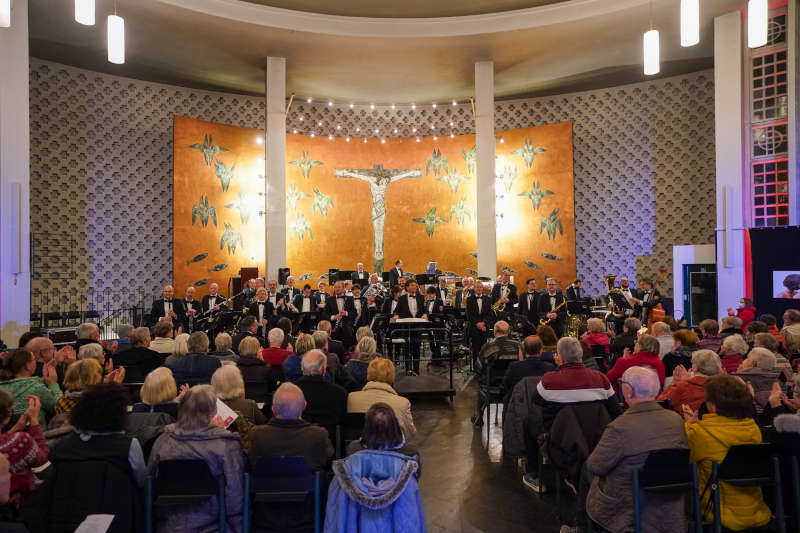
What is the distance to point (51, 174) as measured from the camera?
44.0ft

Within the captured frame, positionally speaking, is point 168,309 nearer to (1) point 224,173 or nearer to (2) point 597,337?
(1) point 224,173

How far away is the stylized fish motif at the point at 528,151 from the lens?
641 inches

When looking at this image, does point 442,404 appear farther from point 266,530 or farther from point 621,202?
point 621,202

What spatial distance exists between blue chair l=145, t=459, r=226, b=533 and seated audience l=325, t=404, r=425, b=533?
2.26 feet

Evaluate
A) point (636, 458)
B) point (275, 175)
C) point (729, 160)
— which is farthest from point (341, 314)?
point (729, 160)

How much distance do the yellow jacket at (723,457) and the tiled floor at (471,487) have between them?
1128 mm

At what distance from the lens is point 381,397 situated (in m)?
4.35

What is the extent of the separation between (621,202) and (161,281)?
→ 12.0m

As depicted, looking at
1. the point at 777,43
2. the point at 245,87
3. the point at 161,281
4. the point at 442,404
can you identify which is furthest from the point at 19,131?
the point at 777,43

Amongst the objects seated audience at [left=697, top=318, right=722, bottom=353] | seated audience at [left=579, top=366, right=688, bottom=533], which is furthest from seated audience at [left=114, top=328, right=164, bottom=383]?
seated audience at [left=697, top=318, right=722, bottom=353]

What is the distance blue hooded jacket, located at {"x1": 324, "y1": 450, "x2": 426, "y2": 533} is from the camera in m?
2.74

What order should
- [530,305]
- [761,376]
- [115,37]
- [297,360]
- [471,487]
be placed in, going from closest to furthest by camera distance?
1. [761,376]
2. [471,487]
3. [297,360]
4. [115,37]
5. [530,305]

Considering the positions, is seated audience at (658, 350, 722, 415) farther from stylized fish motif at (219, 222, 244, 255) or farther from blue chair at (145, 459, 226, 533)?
stylized fish motif at (219, 222, 244, 255)

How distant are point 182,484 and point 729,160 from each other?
457 inches
